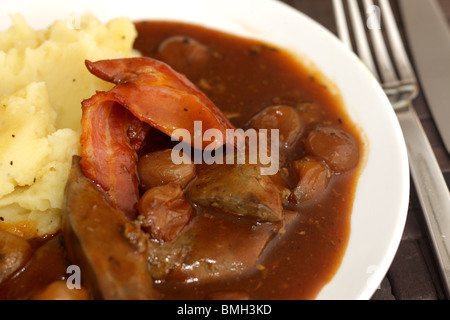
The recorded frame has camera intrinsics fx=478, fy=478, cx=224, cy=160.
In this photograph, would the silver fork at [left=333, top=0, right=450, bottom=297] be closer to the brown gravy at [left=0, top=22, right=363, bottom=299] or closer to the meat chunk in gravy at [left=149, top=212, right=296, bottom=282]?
the brown gravy at [left=0, top=22, right=363, bottom=299]

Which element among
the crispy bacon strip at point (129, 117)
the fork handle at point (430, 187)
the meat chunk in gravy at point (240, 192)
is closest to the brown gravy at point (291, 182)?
the meat chunk in gravy at point (240, 192)

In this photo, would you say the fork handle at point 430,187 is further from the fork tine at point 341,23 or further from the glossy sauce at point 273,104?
the fork tine at point 341,23

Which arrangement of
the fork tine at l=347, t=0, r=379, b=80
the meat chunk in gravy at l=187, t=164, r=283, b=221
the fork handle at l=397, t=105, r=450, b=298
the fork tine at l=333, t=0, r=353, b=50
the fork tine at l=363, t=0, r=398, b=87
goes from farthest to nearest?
the fork tine at l=333, t=0, r=353, b=50 → the fork tine at l=347, t=0, r=379, b=80 → the fork tine at l=363, t=0, r=398, b=87 → the fork handle at l=397, t=105, r=450, b=298 → the meat chunk in gravy at l=187, t=164, r=283, b=221

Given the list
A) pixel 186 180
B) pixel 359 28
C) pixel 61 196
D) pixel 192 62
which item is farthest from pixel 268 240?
pixel 359 28

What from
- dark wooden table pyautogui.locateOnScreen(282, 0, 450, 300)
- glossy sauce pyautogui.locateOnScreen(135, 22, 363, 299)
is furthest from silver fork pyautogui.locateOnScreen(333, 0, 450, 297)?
glossy sauce pyautogui.locateOnScreen(135, 22, 363, 299)

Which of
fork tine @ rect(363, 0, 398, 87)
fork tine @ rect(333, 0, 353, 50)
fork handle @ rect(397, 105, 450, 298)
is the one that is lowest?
fork handle @ rect(397, 105, 450, 298)

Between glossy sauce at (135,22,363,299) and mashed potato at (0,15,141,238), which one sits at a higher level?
mashed potato at (0,15,141,238)

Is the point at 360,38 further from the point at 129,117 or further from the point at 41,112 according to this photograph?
the point at 41,112

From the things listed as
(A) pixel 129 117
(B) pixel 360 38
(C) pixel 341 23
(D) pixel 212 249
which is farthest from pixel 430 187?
(A) pixel 129 117
